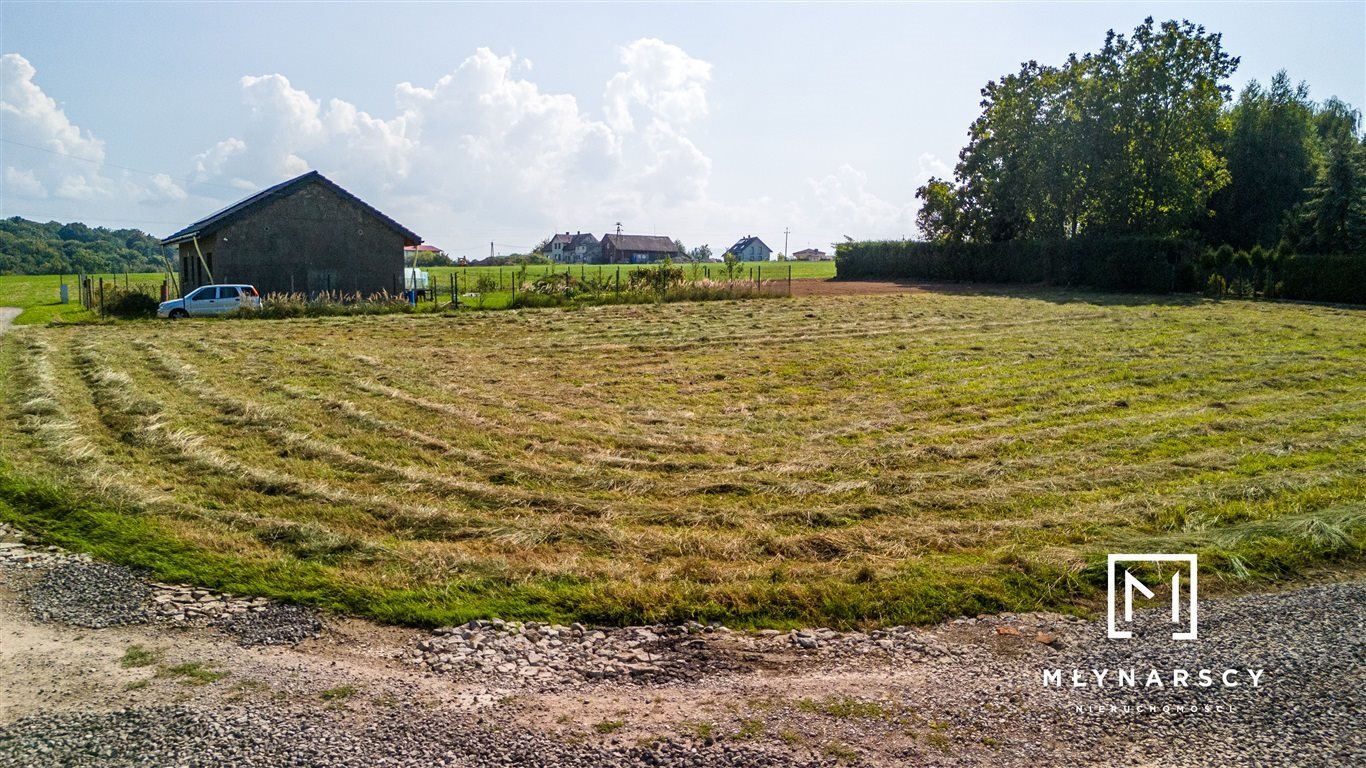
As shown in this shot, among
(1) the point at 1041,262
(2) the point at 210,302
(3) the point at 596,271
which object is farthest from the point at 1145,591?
(3) the point at 596,271

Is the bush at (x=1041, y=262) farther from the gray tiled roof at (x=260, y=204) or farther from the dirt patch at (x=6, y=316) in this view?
the dirt patch at (x=6, y=316)

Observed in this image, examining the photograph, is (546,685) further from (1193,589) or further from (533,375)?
(533,375)

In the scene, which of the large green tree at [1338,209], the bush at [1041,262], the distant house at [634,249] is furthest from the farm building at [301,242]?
the distant house at [634,249]

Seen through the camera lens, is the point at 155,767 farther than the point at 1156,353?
No

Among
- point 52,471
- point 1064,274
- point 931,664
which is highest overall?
point 1064,274

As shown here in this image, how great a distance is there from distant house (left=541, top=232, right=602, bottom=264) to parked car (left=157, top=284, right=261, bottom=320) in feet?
321

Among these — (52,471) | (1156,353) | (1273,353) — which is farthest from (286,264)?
(1273,353)

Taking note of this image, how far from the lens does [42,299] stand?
46000mm

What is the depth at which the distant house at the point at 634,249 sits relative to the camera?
123 m

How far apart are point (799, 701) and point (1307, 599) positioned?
374cm

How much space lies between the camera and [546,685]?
16.2 ft

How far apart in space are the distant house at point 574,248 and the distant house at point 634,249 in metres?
2.80

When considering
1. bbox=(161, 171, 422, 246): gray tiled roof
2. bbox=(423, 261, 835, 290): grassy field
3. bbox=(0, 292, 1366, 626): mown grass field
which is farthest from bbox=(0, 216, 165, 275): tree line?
bbox=(0, 292, 1366, 626): mown grass field

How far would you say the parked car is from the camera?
2909cm
